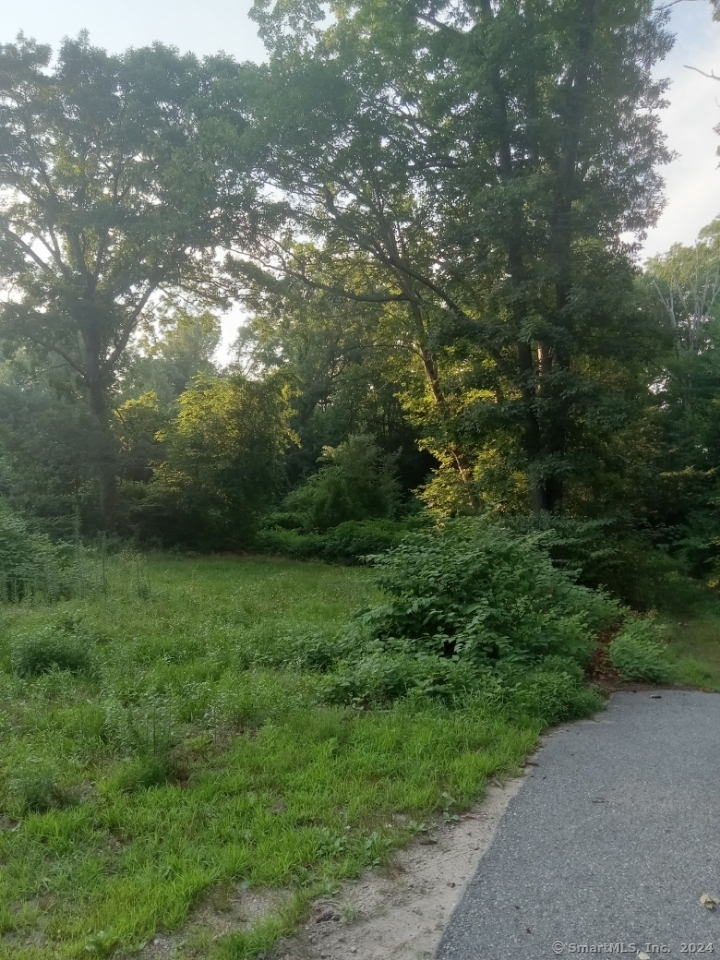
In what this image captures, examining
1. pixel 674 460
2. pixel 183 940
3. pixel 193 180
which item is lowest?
pixel 183 940

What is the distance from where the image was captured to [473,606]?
7.73 m

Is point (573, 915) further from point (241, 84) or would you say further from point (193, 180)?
point (241, 84)

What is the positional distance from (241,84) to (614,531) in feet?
44.3

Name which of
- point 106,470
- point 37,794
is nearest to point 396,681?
point 37,794

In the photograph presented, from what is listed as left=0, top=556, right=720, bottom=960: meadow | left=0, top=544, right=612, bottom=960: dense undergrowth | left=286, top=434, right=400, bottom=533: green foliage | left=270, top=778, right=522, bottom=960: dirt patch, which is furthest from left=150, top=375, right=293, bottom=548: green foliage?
left=270, top=778, right=522, bottom=960: dirt patch

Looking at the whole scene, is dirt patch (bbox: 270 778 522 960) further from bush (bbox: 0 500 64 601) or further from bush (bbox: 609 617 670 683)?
bush (bbox: 0 500 64 601)

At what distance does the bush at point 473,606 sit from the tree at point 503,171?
21.7 ft

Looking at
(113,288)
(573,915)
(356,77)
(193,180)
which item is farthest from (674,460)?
(573,915)

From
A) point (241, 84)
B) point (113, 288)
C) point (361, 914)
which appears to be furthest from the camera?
point (113, 288)

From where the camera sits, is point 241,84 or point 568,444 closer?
point 568,444

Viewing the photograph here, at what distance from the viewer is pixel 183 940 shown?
314cm

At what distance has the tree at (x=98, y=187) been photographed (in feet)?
65.4

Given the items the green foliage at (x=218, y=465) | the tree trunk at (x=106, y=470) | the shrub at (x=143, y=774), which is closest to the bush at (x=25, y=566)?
the shrub at (x=143, y=774)

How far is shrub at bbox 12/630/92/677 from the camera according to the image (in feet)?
23.3
